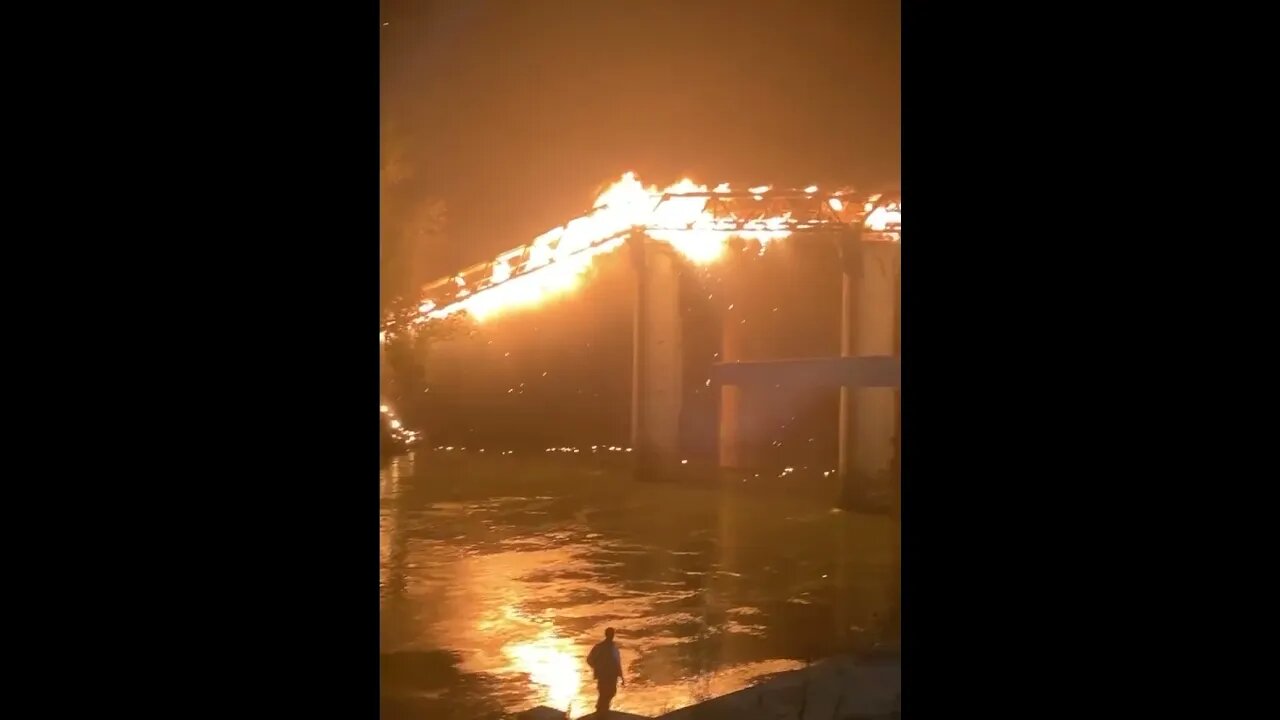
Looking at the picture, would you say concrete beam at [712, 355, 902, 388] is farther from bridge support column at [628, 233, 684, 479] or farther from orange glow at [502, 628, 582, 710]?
orange glow at [502, 628, 582, 710]

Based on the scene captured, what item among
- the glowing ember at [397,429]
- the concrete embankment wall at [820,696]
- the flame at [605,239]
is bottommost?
the concrete embankment wall at [820,696]

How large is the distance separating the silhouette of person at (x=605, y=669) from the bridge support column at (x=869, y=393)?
729mm

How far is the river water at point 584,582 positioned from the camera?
91.1 inches

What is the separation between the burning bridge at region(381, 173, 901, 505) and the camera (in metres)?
2.36

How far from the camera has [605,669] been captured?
2336mm

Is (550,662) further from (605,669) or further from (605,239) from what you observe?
(605,239)

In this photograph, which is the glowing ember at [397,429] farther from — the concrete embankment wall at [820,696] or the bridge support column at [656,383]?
the concrete embankment wall at [820,696]

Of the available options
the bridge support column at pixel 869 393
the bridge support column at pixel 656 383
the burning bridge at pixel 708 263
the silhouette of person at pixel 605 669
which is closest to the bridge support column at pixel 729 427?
the burning bridge at pixel 708 263
